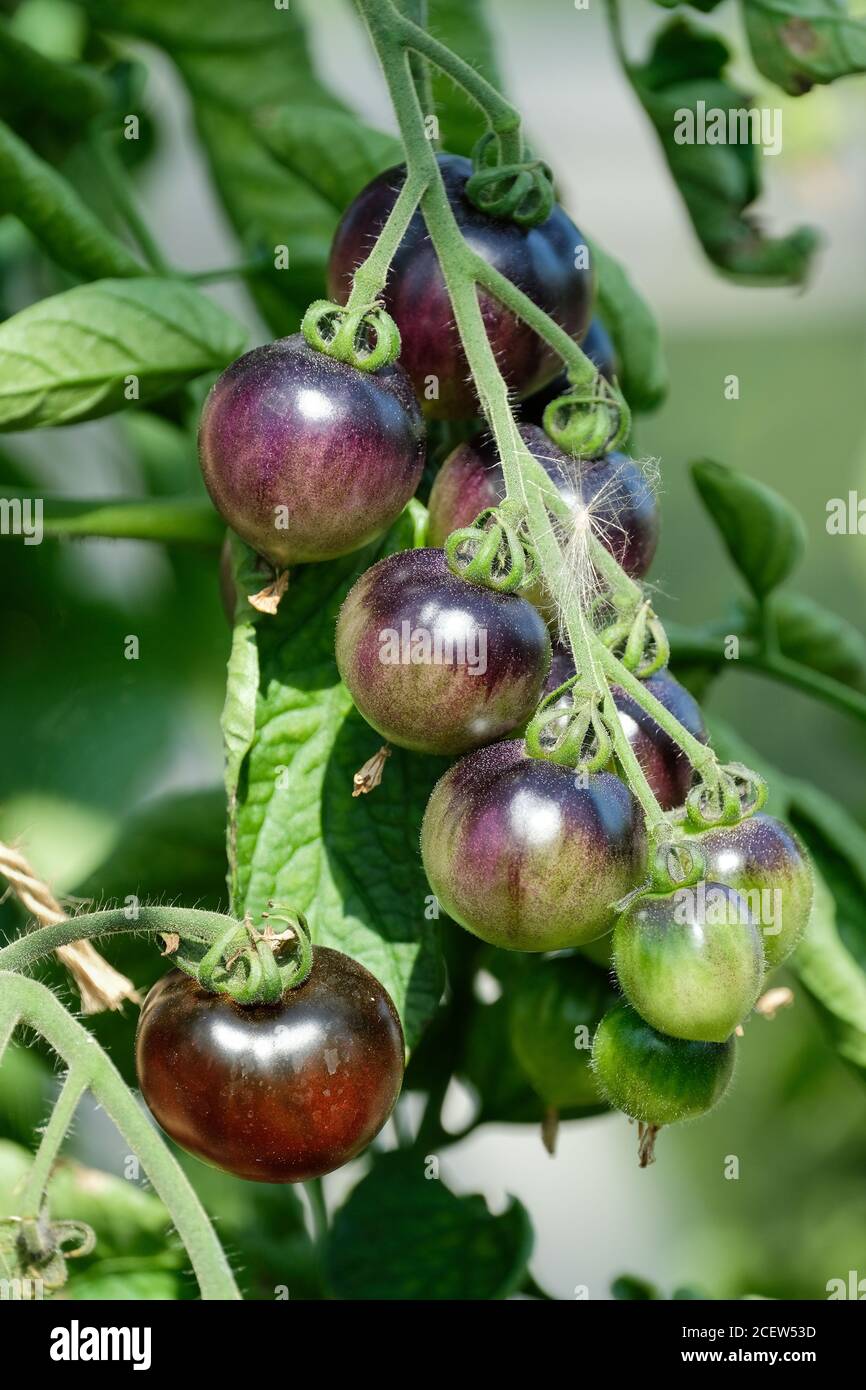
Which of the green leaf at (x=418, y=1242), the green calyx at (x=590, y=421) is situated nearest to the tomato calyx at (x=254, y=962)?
the green calyx at (x=590, y=421)

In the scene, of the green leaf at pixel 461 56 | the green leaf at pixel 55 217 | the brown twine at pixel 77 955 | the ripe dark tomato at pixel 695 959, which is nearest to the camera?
the ripe dark tomato at pixel 695 959

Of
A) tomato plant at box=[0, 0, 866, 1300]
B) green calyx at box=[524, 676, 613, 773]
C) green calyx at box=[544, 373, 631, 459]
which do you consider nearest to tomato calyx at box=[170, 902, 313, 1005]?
tomato plant at box=[0, 0, 866, 1300]

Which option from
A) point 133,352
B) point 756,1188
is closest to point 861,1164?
point 756,1188

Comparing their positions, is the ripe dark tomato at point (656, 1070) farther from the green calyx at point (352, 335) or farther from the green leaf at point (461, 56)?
the green leaf at point (461, 56)

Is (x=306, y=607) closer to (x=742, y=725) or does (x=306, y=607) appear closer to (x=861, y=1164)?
(x=861, y=1164)
